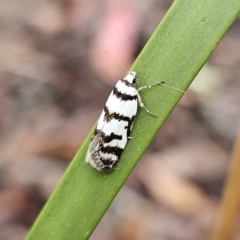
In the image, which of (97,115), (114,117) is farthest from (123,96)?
(97,115)

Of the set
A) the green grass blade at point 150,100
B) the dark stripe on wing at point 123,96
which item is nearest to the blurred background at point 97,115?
the dark stripe on wing at point 123,96

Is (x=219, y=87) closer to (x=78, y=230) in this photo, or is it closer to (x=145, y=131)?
(x=145, y=131)

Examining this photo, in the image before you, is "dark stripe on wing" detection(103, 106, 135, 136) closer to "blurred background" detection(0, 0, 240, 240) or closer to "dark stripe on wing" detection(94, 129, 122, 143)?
"dark stripe on wing" detection(94, 129, 122, 143)

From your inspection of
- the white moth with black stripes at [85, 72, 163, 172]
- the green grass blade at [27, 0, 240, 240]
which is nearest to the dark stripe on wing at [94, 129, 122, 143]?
the white moth with black stripes at [85, 72, 163, 172]

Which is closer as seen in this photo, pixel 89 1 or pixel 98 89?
pixel 98 89

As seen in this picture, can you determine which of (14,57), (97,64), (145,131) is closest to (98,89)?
(97,64)

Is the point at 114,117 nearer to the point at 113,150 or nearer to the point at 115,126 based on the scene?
the point at 115,126

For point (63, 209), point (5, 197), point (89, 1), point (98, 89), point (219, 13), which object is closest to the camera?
point (219, 13)

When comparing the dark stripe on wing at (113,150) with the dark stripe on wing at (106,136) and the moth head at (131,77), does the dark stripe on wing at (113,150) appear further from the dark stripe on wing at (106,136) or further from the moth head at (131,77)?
the moth head at (131,77)
